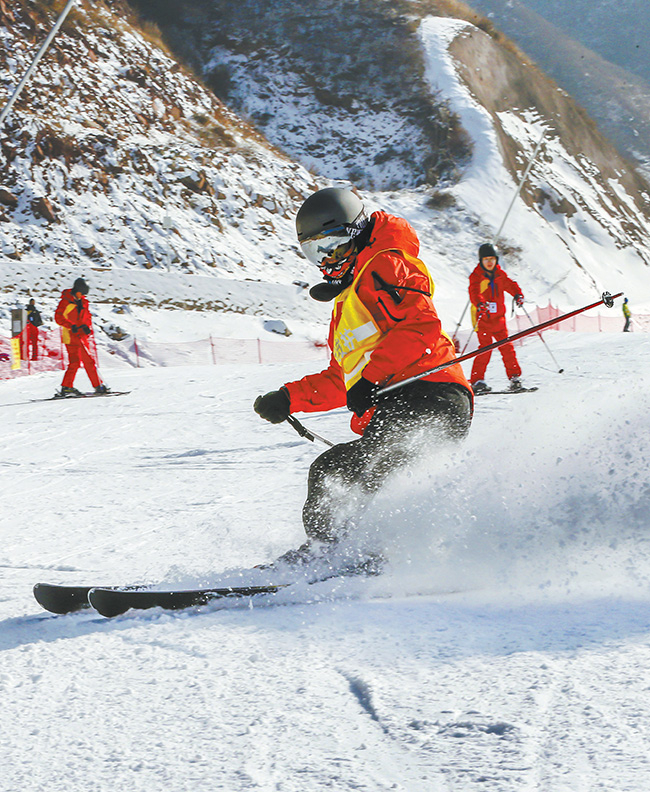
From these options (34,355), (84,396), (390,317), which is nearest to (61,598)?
(390,317)

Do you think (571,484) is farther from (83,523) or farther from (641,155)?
(641,155)

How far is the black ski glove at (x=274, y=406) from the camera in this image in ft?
9.71

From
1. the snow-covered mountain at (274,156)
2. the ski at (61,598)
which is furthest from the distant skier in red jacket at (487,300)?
the snow-covered mountain at (274,156)

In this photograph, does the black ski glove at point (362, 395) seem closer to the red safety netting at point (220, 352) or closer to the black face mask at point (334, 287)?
the black face mask at point (334, 287)

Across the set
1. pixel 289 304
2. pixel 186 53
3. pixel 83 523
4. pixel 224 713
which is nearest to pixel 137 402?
pixel 83 523

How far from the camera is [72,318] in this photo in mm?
10445

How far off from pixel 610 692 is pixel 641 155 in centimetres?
7295

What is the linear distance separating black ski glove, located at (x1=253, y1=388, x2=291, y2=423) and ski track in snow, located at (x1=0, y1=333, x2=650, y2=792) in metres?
0.52

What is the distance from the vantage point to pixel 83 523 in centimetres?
413

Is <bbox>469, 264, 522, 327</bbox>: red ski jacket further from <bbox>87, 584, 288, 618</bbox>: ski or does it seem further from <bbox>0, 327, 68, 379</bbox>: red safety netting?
<bbox>0, 327, 68, 379</bbox>: red safety netting

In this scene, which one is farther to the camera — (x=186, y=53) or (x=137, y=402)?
(x=186, y=53)

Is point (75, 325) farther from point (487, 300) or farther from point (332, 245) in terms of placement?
point (332, 245)

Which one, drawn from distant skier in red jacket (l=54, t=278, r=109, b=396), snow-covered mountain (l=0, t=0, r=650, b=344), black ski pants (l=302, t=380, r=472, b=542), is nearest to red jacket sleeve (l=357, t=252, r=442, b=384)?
black ski pants (l=302, t=380, r=472, b=542)

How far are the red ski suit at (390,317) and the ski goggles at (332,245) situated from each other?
74mm
